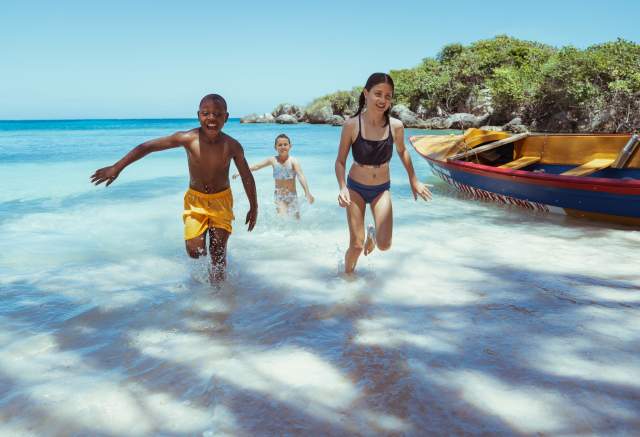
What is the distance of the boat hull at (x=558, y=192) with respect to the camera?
21.6ft

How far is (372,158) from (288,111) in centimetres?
6400

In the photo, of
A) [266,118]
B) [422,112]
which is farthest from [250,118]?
[422,112]

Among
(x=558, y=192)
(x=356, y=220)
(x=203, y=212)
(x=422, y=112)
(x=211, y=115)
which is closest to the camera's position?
(x=211, y=115)

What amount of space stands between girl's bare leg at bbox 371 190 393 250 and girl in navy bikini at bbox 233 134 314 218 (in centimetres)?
281

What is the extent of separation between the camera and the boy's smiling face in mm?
3979

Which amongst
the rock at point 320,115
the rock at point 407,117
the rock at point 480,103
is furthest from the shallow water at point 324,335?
the rock at point 320,115

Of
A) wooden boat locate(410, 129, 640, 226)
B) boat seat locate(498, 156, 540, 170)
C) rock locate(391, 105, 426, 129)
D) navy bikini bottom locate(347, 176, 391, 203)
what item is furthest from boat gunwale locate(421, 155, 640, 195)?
rock locate(391, 105, 426, 129)

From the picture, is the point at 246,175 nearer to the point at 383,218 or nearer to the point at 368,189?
the point at 368,189

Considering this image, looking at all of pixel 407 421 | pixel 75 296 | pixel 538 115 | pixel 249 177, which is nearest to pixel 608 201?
pixel 249 177

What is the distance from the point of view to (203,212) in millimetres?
4309

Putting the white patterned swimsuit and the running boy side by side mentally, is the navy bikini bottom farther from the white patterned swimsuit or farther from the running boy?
the white patterned swimsuit

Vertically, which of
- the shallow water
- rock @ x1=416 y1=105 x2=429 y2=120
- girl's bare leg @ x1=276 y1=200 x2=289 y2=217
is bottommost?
the shallow water

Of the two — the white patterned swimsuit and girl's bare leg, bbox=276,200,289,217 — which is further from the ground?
the white patterned swimsuit

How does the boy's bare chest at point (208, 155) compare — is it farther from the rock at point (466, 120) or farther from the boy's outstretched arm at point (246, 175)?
the rock at point (466, 120)
